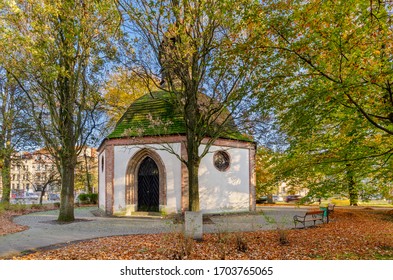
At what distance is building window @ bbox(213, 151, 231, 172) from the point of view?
1852 cm

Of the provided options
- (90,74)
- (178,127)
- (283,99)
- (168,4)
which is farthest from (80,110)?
(283,99)

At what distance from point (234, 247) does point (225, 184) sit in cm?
1056

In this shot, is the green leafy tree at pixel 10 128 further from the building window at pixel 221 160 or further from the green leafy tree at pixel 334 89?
the green leafy tree at pixel 334 89

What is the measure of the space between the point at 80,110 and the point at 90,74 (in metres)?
2.26

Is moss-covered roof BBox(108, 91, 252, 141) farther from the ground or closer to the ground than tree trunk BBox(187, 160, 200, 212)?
farther from the ground

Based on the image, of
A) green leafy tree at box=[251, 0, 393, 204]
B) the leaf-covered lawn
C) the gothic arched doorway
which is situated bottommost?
the leaf-covered lawn

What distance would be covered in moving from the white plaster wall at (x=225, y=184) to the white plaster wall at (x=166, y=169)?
5.01ft

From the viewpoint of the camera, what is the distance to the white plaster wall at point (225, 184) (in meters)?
17.7

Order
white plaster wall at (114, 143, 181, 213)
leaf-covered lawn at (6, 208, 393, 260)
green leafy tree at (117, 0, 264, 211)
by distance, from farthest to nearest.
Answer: white plaster wall at (114, 143, 181, 213) → green leafy tree at (117, 0, 264, 211) → leaf-covered lawn at (6, 208, 393, 260)

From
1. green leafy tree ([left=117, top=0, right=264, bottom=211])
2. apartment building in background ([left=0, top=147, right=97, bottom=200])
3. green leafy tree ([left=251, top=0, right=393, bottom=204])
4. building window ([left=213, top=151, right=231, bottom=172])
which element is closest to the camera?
green leafy tree ([left=251, top=0, right=393, bottom=204])

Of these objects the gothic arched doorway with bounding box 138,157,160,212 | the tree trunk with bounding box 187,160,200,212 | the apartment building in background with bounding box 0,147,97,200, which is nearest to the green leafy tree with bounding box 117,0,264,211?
the tree trunk with bounding box 187,160,200,212

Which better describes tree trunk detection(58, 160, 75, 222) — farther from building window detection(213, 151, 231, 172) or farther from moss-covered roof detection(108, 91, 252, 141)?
building window detection(213, 151, 231, 172)

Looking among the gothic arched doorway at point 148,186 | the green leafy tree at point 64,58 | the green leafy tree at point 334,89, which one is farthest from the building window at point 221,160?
the green leafy tree at point 334,89

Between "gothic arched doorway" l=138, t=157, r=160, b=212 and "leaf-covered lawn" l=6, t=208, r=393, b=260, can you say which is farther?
"gothic arched doorway" l=138, t=157, r=160, b=212
